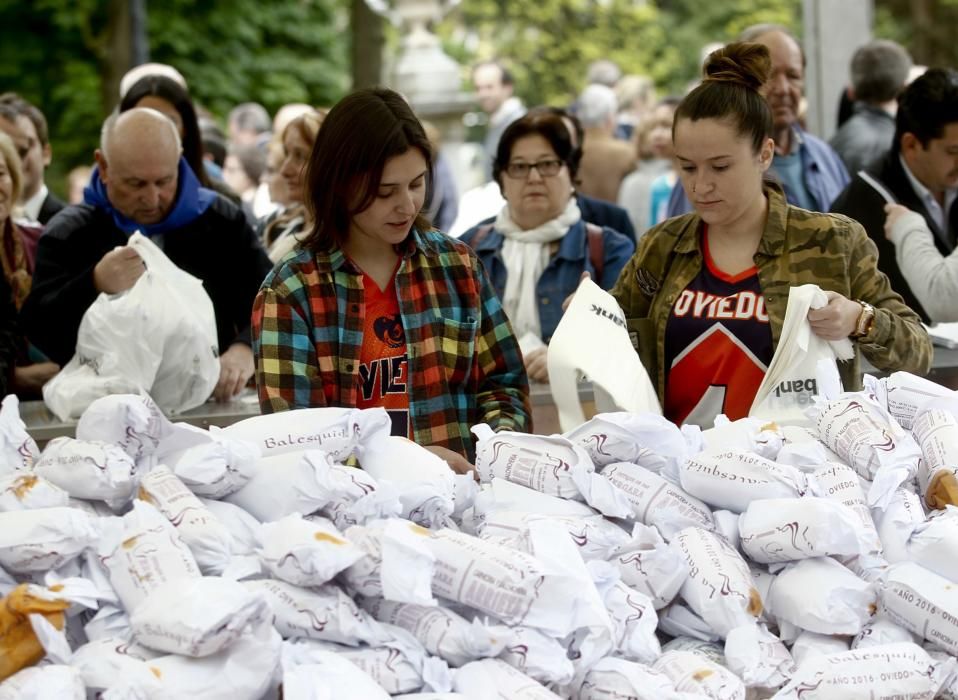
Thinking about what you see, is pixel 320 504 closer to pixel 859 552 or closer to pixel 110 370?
pixel 859 552

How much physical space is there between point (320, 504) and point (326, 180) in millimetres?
1033

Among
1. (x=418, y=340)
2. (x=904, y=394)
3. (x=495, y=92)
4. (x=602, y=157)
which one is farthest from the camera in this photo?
(x=495, y=92)

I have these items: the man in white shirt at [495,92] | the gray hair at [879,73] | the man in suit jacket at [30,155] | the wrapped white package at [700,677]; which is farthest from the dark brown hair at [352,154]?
the man in white shirt at [495,92]

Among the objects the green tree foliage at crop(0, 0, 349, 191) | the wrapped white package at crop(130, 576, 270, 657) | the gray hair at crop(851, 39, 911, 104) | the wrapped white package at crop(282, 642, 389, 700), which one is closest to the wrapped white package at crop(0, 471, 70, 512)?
the wrapped white package at crop(130, 576, 270, 657)

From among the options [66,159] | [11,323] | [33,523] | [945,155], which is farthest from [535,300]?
[66,159]

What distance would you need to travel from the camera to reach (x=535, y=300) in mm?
4926

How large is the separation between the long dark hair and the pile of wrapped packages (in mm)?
2560

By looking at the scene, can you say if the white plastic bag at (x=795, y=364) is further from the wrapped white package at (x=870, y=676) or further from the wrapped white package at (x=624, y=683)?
the wrapped white package at (x=624, y=683)

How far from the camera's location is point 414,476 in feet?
8.43

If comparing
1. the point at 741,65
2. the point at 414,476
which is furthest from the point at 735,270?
the point at 414,476

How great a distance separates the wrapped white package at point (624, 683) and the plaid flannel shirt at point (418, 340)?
42.9 inches

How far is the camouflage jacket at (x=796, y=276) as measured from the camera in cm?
334

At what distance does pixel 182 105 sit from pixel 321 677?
147 inches

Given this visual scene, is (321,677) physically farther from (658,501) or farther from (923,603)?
(923,603)
